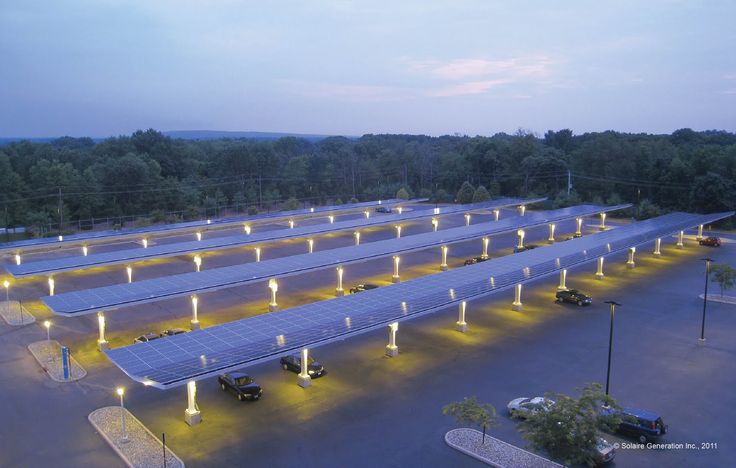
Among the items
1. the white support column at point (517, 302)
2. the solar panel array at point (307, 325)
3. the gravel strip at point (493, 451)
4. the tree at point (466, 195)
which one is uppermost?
the tree at point (466, 195)

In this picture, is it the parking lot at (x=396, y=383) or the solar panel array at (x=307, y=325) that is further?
the solar panel array at (x=307, y=325)

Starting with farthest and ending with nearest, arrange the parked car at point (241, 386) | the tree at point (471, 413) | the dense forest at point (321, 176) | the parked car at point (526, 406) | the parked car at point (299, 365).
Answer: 1. the dense forest at point (321, 176)
2. the parked car at point (299, 365)
3. the parked car at point (241, 386)
4. the tree at point (471, 413)
5. the parked car at point (526, 406)

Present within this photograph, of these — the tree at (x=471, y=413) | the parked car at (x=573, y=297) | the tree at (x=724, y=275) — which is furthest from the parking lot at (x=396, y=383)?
the tree at (x=724, y=275)

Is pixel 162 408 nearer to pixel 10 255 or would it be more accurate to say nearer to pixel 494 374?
pixel 494 374

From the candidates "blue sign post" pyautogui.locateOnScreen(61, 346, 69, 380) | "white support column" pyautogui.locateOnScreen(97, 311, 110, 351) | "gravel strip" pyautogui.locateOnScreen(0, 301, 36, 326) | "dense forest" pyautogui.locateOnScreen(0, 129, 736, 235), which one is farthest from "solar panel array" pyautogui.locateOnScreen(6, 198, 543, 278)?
"dense forest" pyautogui.locateOnScreen(0, 129, 736, 235)

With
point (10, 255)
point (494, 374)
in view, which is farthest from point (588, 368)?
point (10, 255)

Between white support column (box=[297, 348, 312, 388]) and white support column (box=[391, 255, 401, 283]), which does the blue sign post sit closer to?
white support column (box=[297, 348, 312, 388])

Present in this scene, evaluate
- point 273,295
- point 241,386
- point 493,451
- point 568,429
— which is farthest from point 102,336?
point 568,429

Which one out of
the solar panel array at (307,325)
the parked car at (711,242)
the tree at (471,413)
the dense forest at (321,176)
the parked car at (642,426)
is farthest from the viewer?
the dense forest at (321,176)

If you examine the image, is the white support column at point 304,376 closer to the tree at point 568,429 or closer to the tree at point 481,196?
the tree at point 568,429
